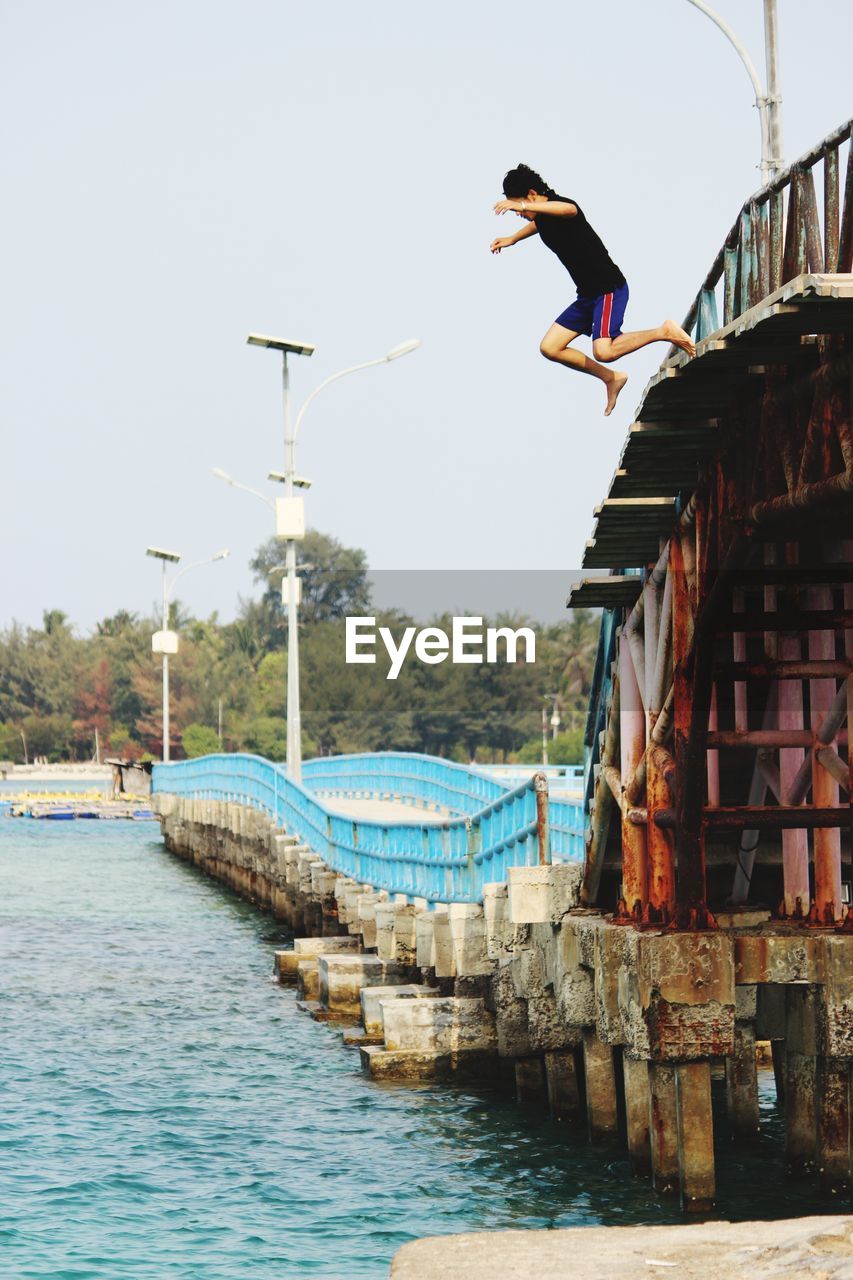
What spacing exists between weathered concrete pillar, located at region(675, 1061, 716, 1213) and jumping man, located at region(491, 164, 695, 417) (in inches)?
214

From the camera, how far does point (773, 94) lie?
1416cm

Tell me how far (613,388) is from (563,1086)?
847cm

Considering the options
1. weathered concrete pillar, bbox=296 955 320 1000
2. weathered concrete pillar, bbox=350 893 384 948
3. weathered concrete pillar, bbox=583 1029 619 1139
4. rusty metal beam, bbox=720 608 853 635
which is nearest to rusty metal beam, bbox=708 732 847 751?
rusty metal beam, bbox=720 608 853 635

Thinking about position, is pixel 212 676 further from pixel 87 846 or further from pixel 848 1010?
pixel 848 1010

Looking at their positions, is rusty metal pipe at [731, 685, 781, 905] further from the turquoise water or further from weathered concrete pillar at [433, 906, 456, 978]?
weathered concrete pillar at [433, 906, 456, 978]

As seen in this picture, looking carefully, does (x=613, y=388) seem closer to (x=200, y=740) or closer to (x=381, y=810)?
(x=381, y=810)

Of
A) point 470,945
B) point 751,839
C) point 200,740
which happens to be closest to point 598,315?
point 751,839

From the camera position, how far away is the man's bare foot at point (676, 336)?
11070mm

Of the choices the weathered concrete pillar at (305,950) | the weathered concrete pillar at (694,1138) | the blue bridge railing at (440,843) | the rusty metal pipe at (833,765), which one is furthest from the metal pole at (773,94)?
the weathered concrete pillar at (305,950)

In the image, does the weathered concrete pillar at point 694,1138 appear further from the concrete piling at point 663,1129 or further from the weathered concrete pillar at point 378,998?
the weathered concrete pillar at point 378,998

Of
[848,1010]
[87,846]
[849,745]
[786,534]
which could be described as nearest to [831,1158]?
[848,1010]

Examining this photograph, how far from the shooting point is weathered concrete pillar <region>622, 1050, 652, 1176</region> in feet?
50.8

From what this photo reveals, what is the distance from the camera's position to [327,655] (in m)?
127

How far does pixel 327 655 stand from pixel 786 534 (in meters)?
114
